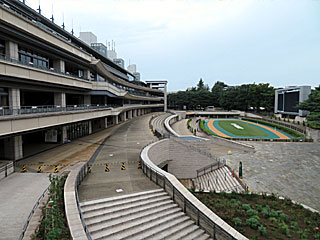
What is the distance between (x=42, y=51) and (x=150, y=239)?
826 inches

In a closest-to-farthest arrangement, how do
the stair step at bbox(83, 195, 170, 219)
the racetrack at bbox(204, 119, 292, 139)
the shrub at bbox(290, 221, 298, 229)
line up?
1. the stair step at bbox(83, 195, 170, 219)
2. the shrub at bbox(290, 221, 298, 229)
3. the racetrack at bbox(204, 119, 292, 139)

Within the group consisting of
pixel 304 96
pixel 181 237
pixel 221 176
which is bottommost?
pixel 221 176

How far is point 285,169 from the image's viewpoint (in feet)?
77.4

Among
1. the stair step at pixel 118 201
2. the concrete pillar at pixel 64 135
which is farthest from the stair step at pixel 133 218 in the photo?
the concrete pillar at pixel 64 135

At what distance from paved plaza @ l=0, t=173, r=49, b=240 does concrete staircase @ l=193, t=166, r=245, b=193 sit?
511 inches

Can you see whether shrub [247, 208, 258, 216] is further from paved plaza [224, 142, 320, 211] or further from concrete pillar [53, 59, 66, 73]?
concrete pillar [53, 59, 66, 73]

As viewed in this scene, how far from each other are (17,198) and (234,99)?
263 feet

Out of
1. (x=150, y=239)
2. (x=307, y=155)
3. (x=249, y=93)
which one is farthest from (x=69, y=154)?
(x=249, y=93)

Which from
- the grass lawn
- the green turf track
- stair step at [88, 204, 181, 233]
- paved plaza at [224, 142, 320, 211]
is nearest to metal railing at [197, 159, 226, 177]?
paved plaza at [224, 142, 320, 211]

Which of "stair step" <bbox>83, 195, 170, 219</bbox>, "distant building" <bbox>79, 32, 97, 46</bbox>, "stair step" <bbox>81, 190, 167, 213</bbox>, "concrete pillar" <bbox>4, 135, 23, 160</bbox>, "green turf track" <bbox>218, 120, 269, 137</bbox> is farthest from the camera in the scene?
"distant building" <bbox>79, 32, 97, 46</bbox>

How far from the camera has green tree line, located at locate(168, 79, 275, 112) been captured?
68812mm

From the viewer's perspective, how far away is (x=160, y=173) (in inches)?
501

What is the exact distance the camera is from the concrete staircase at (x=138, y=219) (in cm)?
888

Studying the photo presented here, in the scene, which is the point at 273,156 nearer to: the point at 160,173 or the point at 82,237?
the point at 160,173
